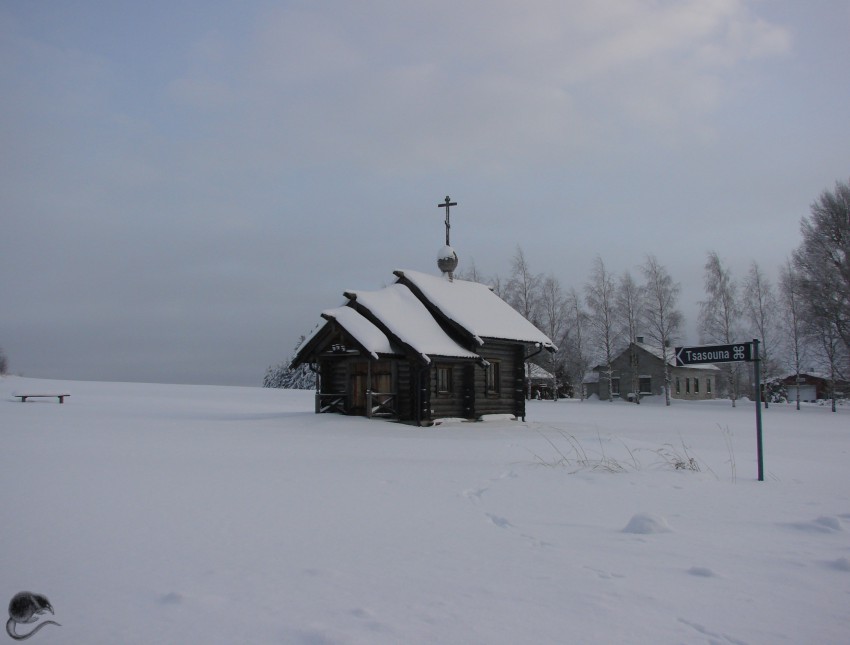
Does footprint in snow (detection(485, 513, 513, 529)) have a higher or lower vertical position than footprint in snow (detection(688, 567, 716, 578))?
lower

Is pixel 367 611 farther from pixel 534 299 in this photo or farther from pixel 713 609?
pixel 534 299

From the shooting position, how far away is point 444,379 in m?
20.7

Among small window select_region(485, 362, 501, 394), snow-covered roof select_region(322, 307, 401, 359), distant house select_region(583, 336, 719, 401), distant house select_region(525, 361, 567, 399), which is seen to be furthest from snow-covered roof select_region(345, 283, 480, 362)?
distant house select_region(525, 361, 567, 399)

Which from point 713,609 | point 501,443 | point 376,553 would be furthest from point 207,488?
point 501,443

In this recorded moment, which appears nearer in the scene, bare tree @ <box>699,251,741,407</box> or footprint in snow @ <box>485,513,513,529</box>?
footprint in snow @ <box>485,513,513,529</box>

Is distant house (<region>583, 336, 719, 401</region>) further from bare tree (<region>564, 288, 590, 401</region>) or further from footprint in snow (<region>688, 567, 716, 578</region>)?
footprint in snow (<region>688, 567, 716, 578</region>)

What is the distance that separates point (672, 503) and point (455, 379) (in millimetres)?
14130

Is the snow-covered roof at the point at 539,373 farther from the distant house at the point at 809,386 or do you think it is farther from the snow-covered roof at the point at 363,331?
the snow-covered roof at the point at 363,331

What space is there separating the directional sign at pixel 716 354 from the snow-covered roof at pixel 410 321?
960cm

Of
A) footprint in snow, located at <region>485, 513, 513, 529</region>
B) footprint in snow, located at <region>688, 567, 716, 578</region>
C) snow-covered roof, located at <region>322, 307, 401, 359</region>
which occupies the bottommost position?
footprint in snow, located at <region>485, 513, 513, 529</region>

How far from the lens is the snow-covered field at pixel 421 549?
3.50 m

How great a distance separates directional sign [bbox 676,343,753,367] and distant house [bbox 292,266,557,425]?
965 centimetres

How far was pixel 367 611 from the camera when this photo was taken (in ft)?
11.9

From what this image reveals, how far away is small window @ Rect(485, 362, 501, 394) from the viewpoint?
22.0m
